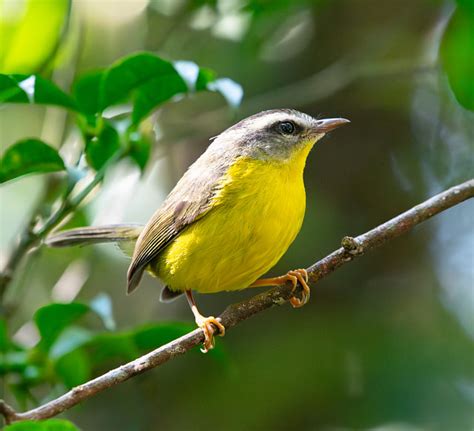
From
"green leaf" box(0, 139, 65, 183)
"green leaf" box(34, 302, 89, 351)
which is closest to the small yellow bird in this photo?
"green leaf" box(34, 302, 89, 351)

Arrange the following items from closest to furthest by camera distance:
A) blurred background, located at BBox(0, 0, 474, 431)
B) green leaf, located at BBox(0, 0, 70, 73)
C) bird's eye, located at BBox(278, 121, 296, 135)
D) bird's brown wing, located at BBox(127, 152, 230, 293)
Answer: bird's brown wing, located at BBox(127, 152, 230, 293)
green leaf, located at BBox(0, 0, 70, 73)
bird's eye, located at BBox(278, 121, 296, 135)
blurred background, located at BBox(0, 0, 474, 431)

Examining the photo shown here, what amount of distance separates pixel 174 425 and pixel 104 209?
1.62m

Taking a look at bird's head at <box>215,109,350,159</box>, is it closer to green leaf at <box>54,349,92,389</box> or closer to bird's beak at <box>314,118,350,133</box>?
bird's beak at <box>314,118,350,133</box>

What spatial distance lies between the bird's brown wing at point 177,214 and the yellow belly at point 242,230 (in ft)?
0.14

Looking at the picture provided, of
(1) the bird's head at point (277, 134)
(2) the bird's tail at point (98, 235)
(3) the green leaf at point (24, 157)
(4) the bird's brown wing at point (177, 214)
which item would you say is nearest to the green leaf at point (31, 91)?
(3) the green leaf at point (24, 157)

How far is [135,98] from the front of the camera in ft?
10.2

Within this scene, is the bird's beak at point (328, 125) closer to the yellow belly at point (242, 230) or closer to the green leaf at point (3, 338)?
the yellow belly at point (242, 230)

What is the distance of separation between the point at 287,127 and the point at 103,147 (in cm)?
97

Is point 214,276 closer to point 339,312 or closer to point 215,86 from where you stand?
point 215,86

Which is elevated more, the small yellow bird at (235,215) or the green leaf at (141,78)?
the green leaf at (141,78)

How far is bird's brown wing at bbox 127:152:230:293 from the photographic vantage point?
3324mm

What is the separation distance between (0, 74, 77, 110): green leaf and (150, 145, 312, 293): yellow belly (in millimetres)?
781

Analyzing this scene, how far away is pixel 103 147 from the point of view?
3195 millimetres

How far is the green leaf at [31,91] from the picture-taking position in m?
2.68
